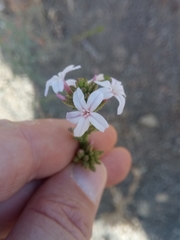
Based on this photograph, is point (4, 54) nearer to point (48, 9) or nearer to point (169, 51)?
point (48, 9)

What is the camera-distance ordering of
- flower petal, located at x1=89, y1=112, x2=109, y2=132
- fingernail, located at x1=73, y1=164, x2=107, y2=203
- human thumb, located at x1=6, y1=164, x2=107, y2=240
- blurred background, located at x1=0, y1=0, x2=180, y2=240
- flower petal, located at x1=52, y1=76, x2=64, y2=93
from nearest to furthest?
flower petal, located at x1=89, y1=112, x2=109, y2=132 → flower petal, located at x1=52, y1=76, x2=64, y2=93 → human thumb, located at x1=6, y1=164, x2=107, y2=240 → fingernail, located at x1=73, y1=164, x2=107, y2=203 → blurred background, located at x1=0, y1=0, x2=180, y2=240

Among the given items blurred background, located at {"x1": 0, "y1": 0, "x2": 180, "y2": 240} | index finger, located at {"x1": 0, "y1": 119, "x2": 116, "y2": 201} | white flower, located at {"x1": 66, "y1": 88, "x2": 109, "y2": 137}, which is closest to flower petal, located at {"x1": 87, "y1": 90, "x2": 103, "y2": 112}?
white flower, located at {"x1": 66, "y1": 88, "x2": 109, "y2": 137}

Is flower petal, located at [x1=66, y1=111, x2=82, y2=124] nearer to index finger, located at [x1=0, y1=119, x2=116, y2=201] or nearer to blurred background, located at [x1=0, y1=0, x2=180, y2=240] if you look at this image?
index finger, located at [x1=0, y1=119, x2=116, y2=201]

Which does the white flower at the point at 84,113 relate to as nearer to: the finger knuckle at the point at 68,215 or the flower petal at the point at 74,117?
the flower petal at the point at 74,117

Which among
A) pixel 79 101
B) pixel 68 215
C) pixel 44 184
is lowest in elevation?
pixel 68 215

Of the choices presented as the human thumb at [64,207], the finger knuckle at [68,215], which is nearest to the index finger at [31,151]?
the human thumb at [64,207]

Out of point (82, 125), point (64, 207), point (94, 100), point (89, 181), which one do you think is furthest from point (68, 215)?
point (94, 100)

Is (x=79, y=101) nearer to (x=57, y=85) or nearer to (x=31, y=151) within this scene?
(x=57, y=85)
